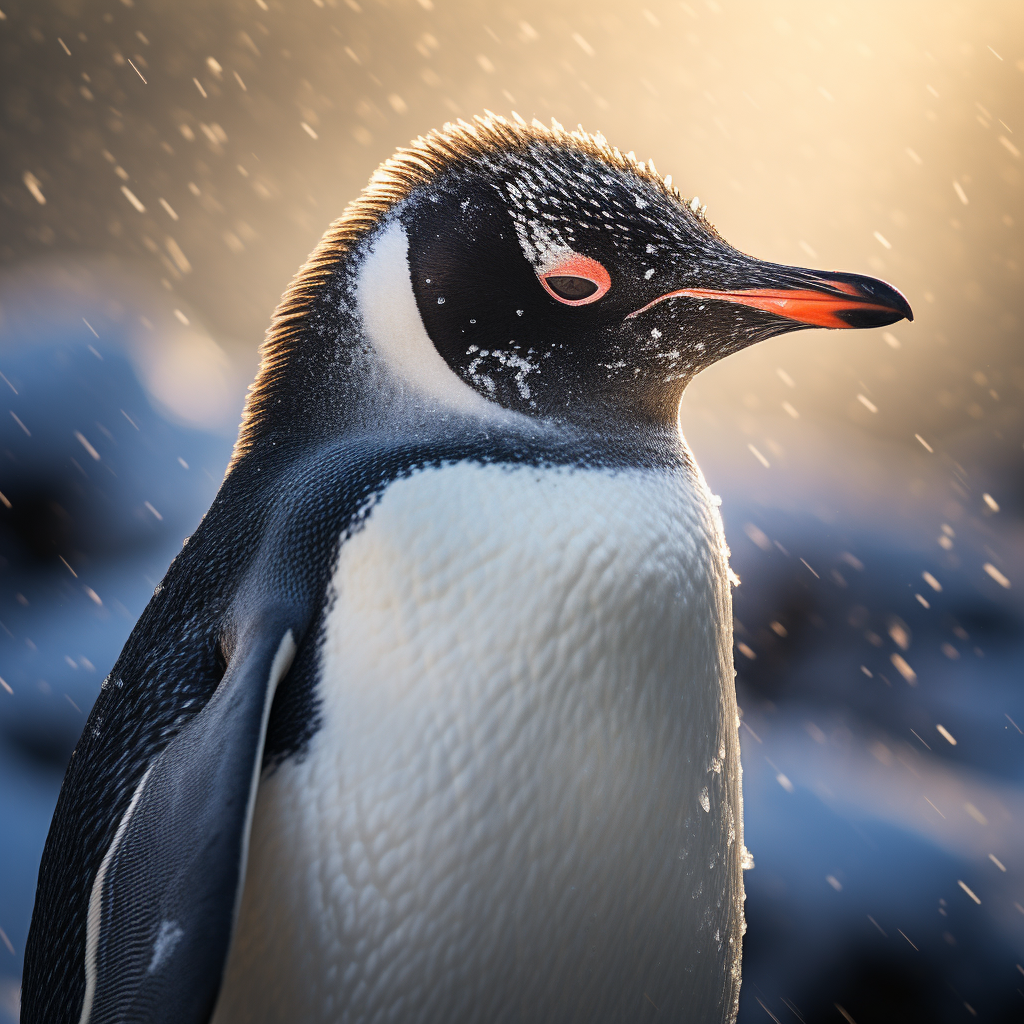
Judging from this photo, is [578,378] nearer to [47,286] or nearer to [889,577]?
[889,577]

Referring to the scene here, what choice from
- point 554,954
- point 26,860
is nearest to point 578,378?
point 554,954

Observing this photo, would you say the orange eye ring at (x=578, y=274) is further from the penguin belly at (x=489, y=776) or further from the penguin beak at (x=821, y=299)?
the penguin belly at (x=489, y=776)

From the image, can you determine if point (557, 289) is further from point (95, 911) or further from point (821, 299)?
point (95, 911)

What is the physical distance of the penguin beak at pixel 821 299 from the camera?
58 cm

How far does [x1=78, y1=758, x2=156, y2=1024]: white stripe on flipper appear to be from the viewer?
0.45 metres

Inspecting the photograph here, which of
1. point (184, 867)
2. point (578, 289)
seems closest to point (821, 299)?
point (578, 289)

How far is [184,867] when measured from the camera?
422 mm

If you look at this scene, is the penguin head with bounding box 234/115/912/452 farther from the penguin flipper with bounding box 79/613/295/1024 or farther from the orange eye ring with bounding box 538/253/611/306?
the penguin flipper with bounding box 79/613/295/1024

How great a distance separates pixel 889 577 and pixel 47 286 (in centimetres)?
294

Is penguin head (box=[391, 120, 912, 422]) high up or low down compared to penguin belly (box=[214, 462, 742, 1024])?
up

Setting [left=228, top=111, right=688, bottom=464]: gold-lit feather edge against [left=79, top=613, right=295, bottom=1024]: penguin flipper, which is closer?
[left=79, top=613, right=295, bottom=1024]: penguin flipper

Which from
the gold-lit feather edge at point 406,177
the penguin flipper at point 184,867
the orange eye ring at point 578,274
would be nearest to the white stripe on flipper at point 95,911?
the penguin flipper at point 184,867

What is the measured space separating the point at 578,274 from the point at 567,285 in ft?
0.04

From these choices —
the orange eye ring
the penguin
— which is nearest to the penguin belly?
the penguin
